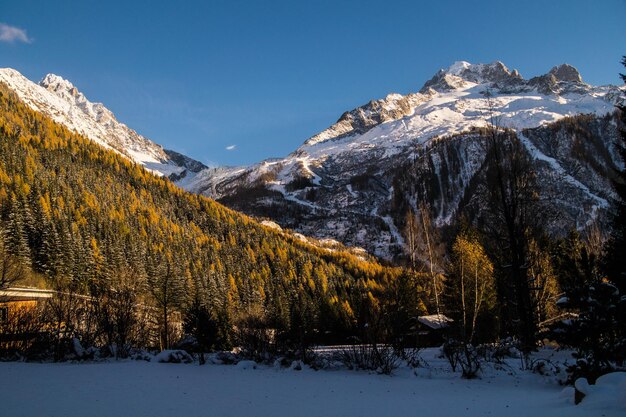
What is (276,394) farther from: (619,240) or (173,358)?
(619,240)

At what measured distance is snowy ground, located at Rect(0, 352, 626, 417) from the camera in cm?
608

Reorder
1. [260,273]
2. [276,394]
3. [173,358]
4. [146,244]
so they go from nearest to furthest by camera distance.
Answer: [276,394] → [173,358] → [146,244] → [260,273]

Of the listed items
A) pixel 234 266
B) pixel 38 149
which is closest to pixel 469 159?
pixel 234 266

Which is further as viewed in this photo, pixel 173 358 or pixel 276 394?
pixel 173 358

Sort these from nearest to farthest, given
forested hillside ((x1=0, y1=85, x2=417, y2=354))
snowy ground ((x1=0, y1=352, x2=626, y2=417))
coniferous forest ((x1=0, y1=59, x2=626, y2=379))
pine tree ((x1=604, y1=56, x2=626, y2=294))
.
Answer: snowy ground ((x1=0, y1=352, x2=626, y2=417))
coniferous forest ((x1=0, y1=59, x2=626, y2=379))
pine tree ((x1=604, y1=56, x2=626, y2=294))
forested hillside ((x1=0, y1=85, x2=417, y2=354))

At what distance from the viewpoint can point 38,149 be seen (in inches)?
3880

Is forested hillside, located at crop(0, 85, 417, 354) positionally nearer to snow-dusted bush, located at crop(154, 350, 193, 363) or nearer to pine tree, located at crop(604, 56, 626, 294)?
snow-dusted bush, located at crop(154, 350, 193, 363)

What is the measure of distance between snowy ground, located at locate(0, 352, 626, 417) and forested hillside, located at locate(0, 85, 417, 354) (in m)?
15.7

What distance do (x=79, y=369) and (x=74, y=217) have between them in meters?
69.0

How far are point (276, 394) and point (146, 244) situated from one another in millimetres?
75841

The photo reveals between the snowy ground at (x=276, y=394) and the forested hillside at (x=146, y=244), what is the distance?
1573 centimetres

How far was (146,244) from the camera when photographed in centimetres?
7675

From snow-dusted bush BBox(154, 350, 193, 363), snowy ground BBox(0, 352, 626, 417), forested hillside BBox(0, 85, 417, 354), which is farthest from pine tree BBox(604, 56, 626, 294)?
forested hillside BBox(0, 85, 417, 354)

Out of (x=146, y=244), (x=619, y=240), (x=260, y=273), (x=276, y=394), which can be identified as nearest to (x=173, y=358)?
(x=276, y=394)
